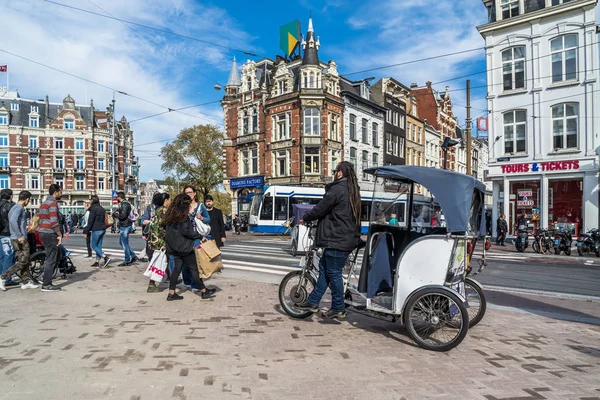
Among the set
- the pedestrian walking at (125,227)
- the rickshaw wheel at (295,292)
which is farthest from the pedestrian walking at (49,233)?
the rickshaw wheel at (295,292)

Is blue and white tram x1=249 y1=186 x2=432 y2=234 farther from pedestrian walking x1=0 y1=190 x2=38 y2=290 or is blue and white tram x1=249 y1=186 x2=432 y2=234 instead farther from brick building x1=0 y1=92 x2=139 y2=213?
brick building x1=0 y1=92 x2=139 y2=213

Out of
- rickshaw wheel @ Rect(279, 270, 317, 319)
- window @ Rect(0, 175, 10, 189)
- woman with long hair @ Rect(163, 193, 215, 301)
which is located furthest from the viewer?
window @ Rect(0, 175, 10, 189)

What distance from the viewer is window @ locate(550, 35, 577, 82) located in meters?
21.3

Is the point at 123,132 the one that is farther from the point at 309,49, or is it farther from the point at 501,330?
the point at 501,330

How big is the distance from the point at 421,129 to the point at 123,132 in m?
53.2

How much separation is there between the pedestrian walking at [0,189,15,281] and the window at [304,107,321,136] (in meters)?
29.0

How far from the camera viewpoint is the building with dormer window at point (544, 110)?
20.8m

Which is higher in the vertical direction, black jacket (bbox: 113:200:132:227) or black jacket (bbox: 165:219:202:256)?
black jacket (bbox: 113:200:132:227)

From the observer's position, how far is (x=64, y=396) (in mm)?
3207

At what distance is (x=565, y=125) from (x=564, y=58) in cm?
348

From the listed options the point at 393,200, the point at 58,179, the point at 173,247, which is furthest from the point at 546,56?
the point at 58,179

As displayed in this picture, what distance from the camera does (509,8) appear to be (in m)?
23.3

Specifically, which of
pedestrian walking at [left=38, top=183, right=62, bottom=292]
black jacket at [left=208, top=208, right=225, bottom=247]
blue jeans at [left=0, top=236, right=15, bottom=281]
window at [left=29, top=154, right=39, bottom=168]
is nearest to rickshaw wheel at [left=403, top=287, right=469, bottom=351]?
black jacket at [left=208, top=208, right=225, bottom=247]

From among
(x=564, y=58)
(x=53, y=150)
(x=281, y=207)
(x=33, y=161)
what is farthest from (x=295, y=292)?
(x=33, y=161)
